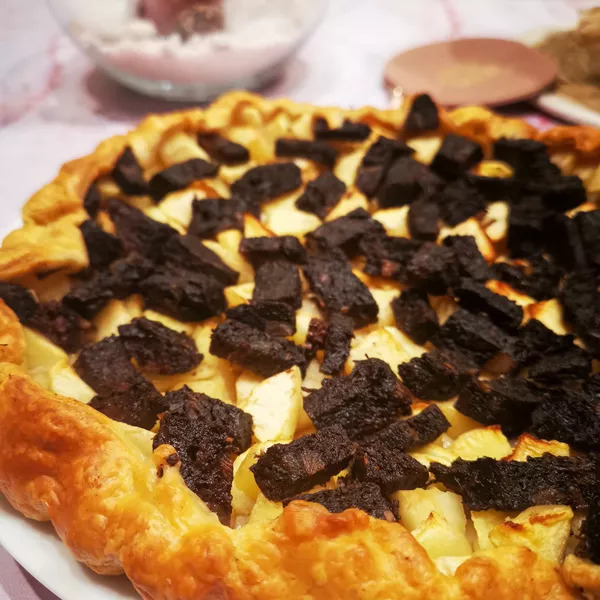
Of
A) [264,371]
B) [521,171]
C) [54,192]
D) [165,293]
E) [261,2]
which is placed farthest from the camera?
[261,2]

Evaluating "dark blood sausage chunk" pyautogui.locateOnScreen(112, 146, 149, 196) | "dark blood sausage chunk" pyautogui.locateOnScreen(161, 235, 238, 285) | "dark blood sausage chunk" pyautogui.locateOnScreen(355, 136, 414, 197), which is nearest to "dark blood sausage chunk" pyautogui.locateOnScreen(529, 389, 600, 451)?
"dark blood sausage chunk" pyautogui.locateOnScreen(161, 235, 238, 285)

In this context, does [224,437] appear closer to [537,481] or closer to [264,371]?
[264,371]

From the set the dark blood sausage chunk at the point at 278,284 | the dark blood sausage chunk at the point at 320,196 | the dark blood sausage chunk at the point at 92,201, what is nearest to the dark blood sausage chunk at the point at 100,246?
the dark blood sausage chunk at the point at 92,201

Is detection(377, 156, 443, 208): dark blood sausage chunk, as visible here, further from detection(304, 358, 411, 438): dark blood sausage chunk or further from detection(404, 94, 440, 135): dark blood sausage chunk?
detection(304, 358, 411, 438): dark blood sausage chunk

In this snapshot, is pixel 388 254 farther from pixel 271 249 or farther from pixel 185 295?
pixel 185 295

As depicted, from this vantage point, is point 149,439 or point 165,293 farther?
point 165,293

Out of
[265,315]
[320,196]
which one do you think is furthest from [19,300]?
[320,196]

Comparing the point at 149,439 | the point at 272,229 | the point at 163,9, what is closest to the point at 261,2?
the point at 163,9
